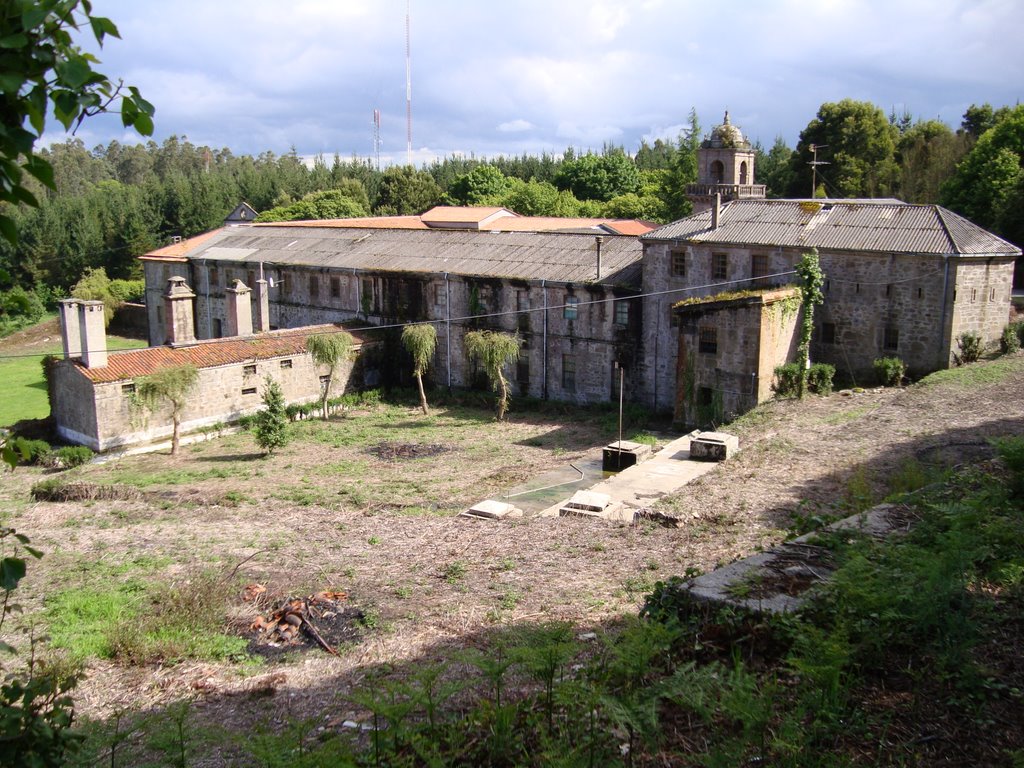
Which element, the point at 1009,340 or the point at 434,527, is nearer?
the point at 434,527

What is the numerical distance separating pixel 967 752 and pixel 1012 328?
79.2 ft

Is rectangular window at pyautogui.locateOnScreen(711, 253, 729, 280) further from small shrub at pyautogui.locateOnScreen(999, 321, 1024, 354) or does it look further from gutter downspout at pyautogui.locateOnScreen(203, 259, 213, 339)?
gutter downspout at pyautogui.locateOnScreen(203, 259, 213, 339)

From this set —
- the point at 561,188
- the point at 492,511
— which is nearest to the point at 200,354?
the point at 492,511

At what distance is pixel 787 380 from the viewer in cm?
2417

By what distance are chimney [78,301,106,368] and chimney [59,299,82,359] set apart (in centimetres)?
36

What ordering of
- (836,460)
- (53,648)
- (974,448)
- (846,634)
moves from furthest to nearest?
(836,460), (974,448), (53,648), (846,634)

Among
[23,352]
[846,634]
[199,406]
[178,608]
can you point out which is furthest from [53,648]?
[23,352]

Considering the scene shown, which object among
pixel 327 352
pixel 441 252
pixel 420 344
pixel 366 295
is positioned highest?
pixel 441 252

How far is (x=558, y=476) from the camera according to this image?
69.3 feet

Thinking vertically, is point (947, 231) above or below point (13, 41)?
below

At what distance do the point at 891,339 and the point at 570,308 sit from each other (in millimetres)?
10007

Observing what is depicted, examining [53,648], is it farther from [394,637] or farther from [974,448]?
[974,448]

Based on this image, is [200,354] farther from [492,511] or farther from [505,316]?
[492,511]

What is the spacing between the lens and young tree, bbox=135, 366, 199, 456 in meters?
25.2
